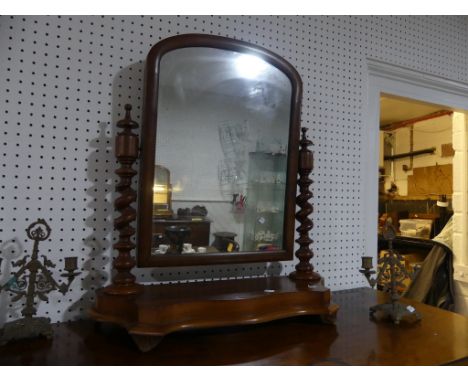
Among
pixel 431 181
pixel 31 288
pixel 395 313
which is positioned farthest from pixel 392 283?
pixel 431 181

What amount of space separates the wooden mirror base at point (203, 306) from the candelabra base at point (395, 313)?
154mm

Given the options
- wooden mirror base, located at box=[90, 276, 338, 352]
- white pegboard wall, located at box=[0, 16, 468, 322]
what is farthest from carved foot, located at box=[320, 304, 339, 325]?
white pegboard wall, located at box=[0, 16, 468, 322]

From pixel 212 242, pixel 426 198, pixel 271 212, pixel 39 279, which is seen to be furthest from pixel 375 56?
pixel 426 198

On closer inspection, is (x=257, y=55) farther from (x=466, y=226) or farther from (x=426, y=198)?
(x=426, y=198)

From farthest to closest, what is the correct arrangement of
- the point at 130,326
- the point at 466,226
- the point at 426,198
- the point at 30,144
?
the point at 426,198
the point at 466,226
the point at 30,144
the point at 130,326

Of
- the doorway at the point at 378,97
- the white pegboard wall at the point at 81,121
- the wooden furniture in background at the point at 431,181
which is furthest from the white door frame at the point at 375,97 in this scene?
the wooden furniture in background at the point at 431,181

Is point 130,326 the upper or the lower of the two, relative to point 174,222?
lower

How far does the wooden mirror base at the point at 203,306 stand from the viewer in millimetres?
734

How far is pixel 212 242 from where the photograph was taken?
0.98 meters

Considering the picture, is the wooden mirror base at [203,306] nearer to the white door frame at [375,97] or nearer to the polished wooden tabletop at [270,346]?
the polished wooden tabletop at [270,346]

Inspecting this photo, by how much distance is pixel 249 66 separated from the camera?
1031 mm

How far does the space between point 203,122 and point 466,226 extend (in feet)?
6.99

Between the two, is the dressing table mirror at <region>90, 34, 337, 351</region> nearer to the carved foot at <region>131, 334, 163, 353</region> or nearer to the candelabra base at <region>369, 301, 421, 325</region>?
the carved foot at <region>131, 334, 163, 353</region>

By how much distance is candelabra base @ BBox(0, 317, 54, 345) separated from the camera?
738 mm
